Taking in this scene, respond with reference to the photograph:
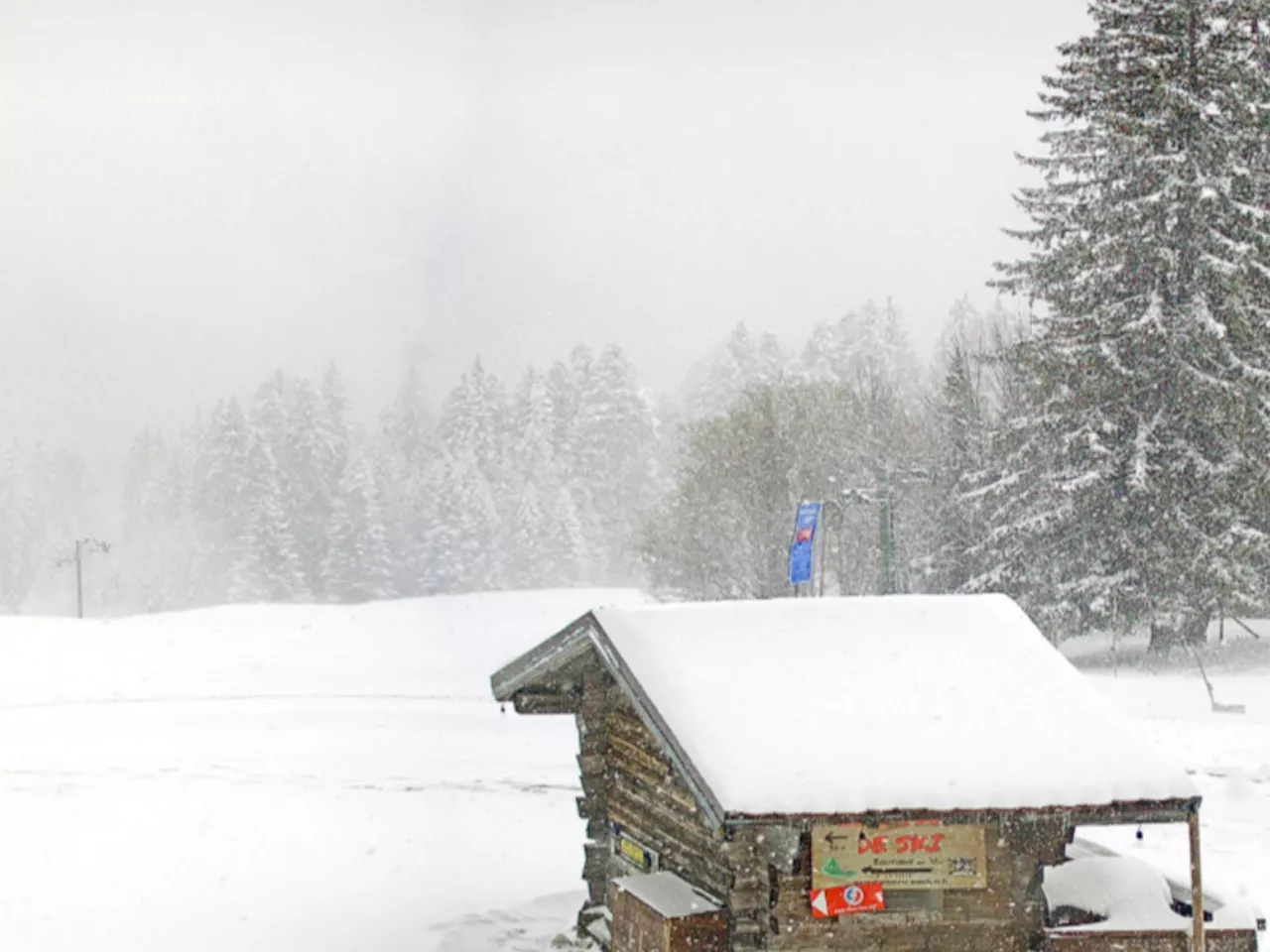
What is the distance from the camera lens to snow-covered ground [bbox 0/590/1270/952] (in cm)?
1452

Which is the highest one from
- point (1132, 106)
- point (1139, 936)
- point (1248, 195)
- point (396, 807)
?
point (1132, 106)

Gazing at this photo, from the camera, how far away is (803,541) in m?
22.8

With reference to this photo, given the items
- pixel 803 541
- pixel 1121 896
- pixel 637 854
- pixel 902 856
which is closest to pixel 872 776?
pixel 902 856

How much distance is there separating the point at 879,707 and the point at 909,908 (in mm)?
1409

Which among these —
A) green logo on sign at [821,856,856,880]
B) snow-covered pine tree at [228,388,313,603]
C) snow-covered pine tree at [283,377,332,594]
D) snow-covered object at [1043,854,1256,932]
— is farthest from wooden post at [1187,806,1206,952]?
snow-covered pine tree at [228,388,313,603]

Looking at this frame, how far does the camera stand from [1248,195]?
2791 cm

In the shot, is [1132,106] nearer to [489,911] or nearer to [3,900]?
[489,911]

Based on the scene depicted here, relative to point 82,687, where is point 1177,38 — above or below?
above

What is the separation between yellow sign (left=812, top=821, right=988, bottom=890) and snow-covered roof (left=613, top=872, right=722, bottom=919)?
3.17ft

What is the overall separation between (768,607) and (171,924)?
8.65 metres

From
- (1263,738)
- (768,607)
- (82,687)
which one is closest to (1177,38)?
(1263,738)

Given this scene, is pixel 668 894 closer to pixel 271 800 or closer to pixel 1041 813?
pixel 1041 813

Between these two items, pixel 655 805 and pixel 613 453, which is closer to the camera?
pixel 655 805

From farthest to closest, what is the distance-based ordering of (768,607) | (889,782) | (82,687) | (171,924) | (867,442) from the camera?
(867,442) < (82,687) < (171,924) < (768,607) < (889,782)
